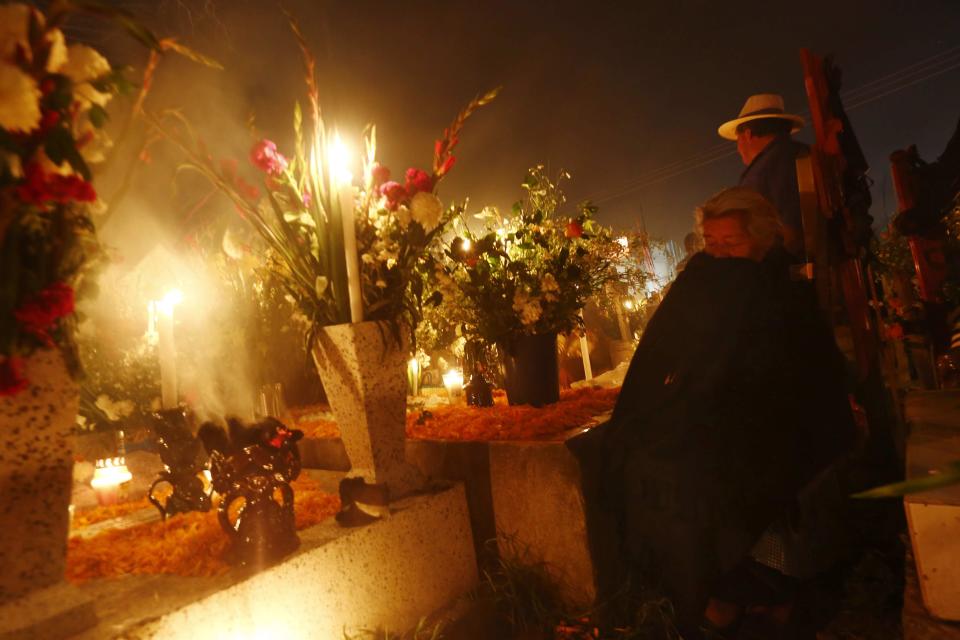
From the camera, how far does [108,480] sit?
2648mm

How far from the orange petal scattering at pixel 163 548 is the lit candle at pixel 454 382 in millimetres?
1520

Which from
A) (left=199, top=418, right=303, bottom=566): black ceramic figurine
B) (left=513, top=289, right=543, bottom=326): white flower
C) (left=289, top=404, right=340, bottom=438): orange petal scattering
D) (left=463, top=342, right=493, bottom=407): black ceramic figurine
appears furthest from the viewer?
(left=463, top=342, right=493, bottom=407): black ceramic figurine

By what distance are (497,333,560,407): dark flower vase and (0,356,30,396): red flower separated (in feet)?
6.93

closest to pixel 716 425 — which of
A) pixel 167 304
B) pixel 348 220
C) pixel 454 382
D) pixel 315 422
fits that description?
pixel 348 220

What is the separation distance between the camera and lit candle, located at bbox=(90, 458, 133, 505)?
2.64 meters

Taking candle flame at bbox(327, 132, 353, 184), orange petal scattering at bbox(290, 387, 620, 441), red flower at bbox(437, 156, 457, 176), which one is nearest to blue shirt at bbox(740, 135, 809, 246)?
orange petal scattering at bbox(290, 387, 620, 441)

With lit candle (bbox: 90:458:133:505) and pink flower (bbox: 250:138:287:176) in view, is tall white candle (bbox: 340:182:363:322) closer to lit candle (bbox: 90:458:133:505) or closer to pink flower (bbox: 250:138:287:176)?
pink flower (bbox: 250:138:287:176)

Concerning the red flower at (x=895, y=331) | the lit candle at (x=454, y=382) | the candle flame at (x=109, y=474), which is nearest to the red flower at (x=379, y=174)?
the lit candle at (x=454, y=382)

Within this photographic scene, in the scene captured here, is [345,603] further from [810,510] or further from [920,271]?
[920,271]

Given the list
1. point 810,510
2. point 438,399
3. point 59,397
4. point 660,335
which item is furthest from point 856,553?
point 59,397

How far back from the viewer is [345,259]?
216cm

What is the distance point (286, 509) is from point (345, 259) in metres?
0.97

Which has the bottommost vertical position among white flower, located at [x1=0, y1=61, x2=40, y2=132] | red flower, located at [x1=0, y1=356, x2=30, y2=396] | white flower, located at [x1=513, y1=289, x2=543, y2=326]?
red flower, located at [x1=0, y1=356, x2=30, y2=396]

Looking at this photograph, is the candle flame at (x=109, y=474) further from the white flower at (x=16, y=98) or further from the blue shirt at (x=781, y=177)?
the blue shirt at (x=781, y=177)
